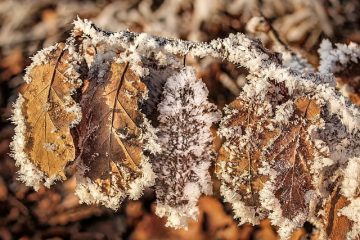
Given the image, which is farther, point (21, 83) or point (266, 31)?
point (21, 83)

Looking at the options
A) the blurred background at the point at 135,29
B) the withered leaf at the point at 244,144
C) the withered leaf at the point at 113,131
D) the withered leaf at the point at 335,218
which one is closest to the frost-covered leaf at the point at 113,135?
the withered leaf at the point at 113,131

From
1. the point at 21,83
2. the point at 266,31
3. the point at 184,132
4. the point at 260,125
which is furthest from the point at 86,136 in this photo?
the point at 21,83

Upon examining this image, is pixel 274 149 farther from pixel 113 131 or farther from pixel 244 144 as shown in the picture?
pixel 113 131

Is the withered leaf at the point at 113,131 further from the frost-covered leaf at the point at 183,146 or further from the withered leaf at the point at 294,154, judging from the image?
the withered leaf at the point at 294,154

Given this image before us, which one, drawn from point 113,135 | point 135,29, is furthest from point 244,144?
point 135,29

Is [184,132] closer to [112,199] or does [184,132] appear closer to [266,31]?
[112,199]
